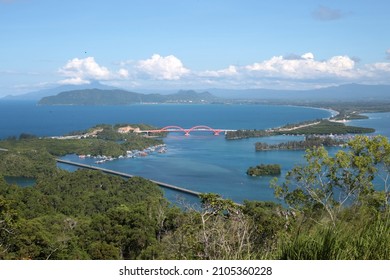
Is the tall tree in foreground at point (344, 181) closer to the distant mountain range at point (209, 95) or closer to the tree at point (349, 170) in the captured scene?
the tree at point (349, 170)

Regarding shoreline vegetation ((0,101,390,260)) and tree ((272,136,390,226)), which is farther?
tree ((272,136,390,226))

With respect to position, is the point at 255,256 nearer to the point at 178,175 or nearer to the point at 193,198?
the point at 193,198

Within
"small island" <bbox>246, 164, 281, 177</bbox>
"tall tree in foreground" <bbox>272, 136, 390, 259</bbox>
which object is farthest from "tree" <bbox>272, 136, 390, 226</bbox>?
"small island" <bbox>246, 164, 281, 177</bbox>

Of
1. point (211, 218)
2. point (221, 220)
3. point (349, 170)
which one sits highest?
point (349, 170)

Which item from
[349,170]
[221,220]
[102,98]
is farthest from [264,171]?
[102,98]

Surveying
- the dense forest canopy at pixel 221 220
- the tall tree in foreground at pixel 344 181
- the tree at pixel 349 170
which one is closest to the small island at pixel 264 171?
the dense forest canopy at pixel 221 220

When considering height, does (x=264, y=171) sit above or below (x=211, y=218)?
below

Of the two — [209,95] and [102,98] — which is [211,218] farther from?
[209,95]

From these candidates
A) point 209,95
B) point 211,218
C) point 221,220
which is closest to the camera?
point 221,220

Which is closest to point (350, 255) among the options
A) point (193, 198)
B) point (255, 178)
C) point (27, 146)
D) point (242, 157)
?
point (193, 198)

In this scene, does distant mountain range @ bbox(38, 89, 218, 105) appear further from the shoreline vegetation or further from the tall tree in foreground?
the tall tree in foreground

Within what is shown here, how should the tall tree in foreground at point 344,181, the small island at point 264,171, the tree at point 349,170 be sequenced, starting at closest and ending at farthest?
the tall tree in foreground at point 344,181 < the tree at point 349,170 < the small island at point 264,171
